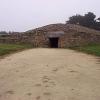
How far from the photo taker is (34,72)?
34.8ft

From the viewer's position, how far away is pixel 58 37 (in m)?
28.1

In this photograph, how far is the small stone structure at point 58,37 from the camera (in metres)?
28.0

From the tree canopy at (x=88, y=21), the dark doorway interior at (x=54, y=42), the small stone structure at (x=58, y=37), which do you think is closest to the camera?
the small stone structure at (x=58, y=37)

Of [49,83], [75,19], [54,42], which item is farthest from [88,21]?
[49,83]

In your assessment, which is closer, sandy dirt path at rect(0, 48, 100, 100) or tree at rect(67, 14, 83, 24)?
sandy dirt path at rect(0, 48, 100, 100)

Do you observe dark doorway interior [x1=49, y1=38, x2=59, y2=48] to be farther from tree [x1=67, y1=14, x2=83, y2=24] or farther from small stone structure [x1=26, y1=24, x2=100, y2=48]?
tree [x1=67, y1=14, x2=83, y2=24]

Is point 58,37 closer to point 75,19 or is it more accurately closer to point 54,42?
point 54,42

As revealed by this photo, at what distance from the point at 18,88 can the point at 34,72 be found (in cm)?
263

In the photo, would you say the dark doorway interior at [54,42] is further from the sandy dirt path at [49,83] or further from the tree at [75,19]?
the tree at [75,19]

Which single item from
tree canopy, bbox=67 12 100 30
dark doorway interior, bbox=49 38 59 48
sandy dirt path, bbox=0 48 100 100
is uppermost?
tree canopy, bbox=67 12 100 30

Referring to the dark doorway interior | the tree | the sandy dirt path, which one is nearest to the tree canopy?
the tree

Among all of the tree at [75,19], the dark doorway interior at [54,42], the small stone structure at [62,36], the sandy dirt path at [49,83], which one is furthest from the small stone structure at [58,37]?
the tree at [75,19]

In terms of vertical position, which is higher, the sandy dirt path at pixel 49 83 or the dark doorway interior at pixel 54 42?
the dark doorway interior at pixel 54 42

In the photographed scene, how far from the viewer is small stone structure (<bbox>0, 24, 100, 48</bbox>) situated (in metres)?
28.0
